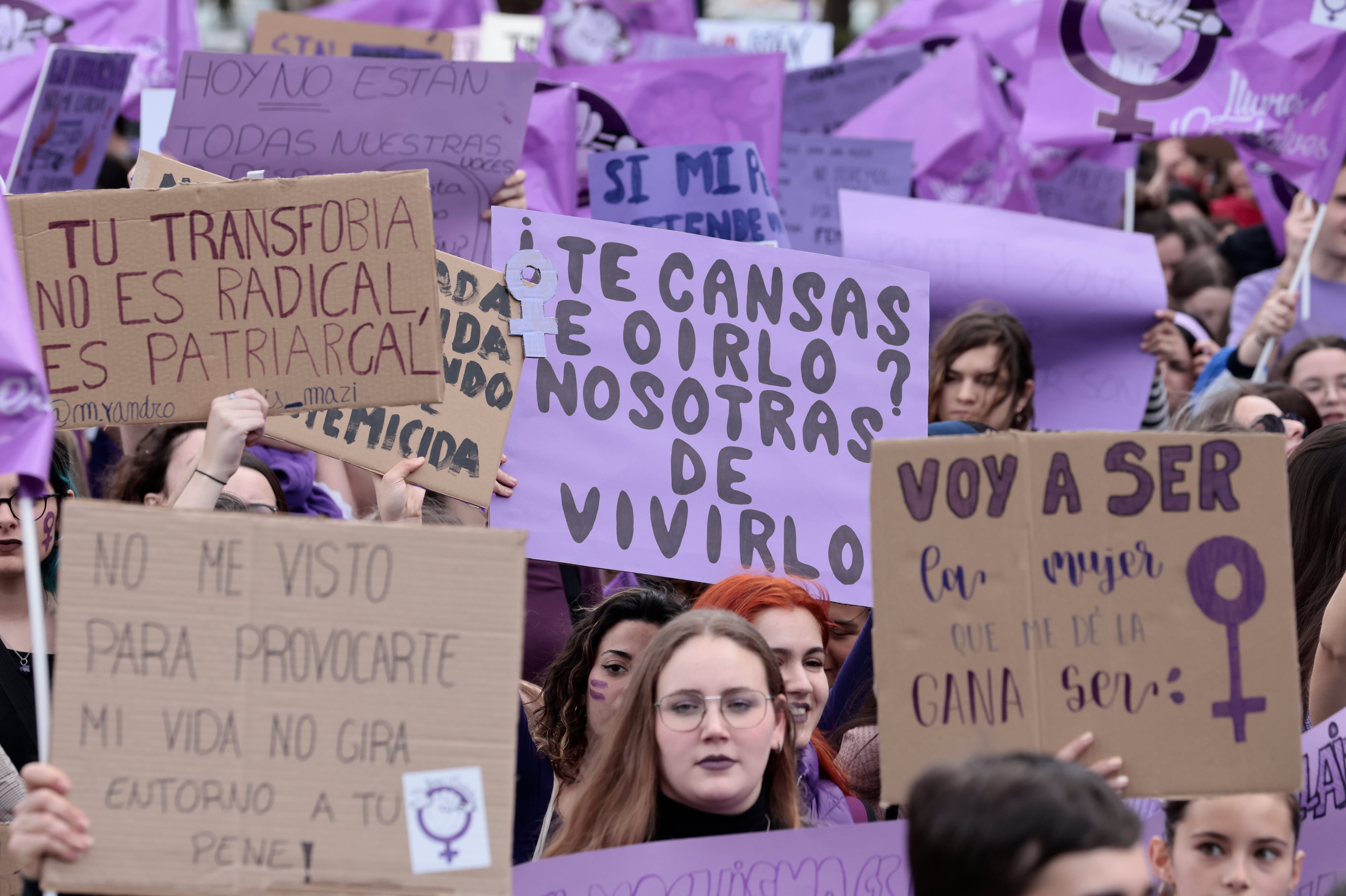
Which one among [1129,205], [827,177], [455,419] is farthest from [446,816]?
[1129,205]

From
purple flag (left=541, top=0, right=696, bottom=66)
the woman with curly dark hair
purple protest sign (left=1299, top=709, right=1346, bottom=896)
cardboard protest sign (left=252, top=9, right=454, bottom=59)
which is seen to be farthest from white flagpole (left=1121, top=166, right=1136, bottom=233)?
the woman with curly dark hair

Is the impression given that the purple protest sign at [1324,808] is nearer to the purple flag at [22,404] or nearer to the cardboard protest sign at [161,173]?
the purple flag at [22,404]

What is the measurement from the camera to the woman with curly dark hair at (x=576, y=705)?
3.44m

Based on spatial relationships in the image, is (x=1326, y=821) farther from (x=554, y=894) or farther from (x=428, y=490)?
(x=428, y=490)

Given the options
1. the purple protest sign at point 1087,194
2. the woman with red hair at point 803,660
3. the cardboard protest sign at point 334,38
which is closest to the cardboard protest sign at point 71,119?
the cardboard protest sign at point 334,38

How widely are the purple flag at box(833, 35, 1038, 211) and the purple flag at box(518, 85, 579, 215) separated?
2.32 meters

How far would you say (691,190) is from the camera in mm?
5449

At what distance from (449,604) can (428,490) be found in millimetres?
1731

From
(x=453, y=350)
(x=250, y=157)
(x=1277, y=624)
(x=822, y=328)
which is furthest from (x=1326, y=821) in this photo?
(x=250, y=157)

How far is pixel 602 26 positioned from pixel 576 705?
9098 millimetres

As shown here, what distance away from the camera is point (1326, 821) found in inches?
129

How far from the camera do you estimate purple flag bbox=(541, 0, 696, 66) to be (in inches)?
466

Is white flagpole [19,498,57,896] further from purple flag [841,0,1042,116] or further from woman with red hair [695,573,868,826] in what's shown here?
purple flag [841,0,1042,116]

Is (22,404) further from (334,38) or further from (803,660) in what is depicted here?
(334,38)
